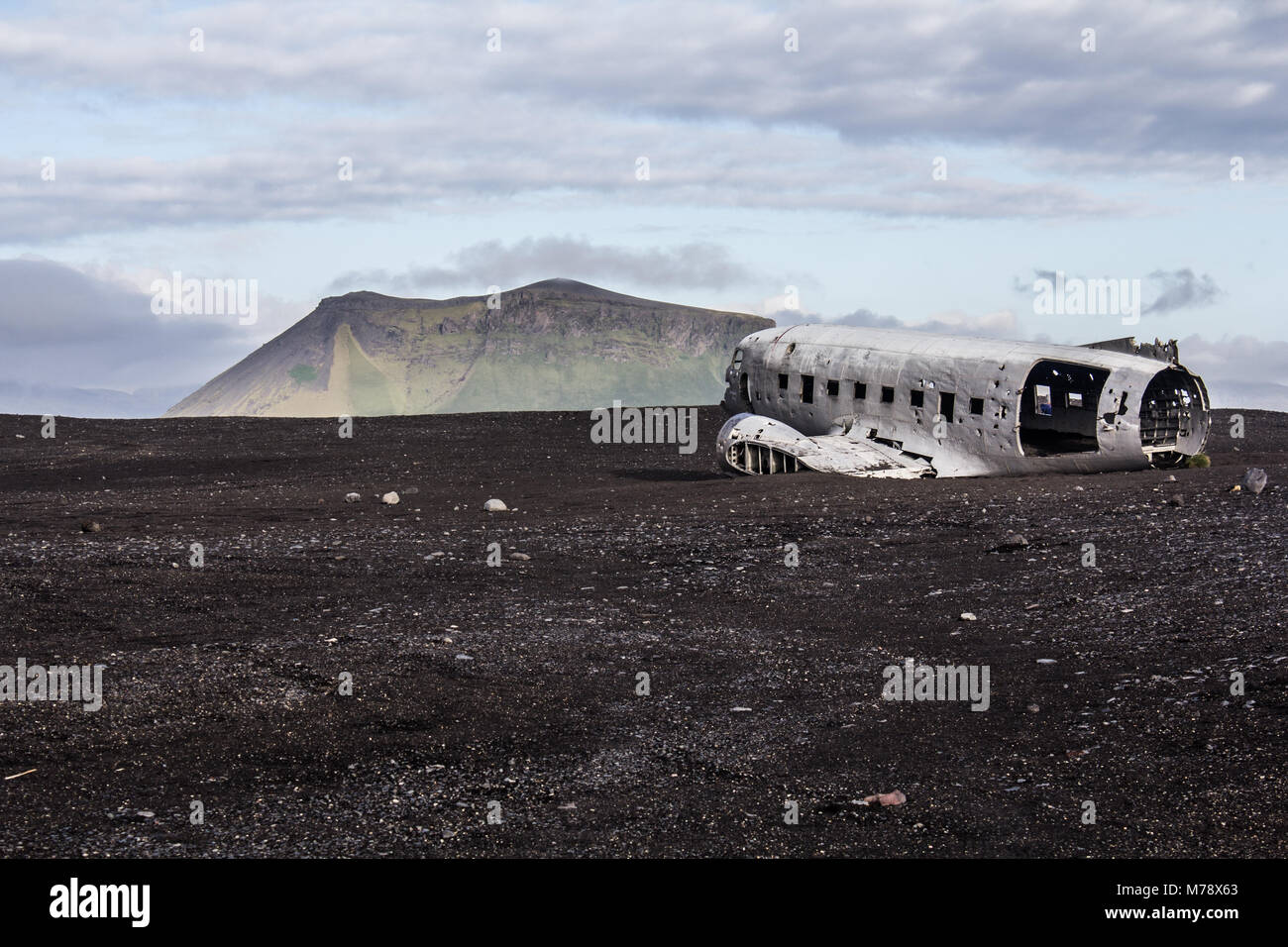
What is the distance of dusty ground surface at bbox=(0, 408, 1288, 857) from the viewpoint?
7289 millimetres

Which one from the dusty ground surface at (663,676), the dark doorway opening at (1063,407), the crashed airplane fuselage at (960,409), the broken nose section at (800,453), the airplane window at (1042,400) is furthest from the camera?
the airplane window at (1042,400)

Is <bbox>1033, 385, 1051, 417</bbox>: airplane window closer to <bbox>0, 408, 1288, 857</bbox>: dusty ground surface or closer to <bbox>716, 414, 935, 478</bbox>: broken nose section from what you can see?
<bbox>716, 414, 935, 478</bbox>: broken nose section


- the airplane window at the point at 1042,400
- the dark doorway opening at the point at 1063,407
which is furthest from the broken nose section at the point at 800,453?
the airplane window at the point at 1042,400

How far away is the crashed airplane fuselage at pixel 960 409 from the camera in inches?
933

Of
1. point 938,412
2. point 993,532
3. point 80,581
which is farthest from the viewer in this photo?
point 938,412

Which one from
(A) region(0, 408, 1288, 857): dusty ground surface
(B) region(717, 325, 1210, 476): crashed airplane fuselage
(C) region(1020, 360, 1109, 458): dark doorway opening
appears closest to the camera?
(A) region(0, 408, 1288, 857): dusty ground surface

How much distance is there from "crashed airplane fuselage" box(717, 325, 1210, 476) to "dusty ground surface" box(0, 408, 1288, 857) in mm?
2313

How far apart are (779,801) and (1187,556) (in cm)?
959

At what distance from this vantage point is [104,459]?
112 feet

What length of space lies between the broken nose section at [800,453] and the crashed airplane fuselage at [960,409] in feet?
0.09

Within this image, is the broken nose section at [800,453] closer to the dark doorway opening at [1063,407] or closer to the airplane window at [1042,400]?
the dark doorway opening at [1063,407]

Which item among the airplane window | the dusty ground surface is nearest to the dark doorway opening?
the airplane window
